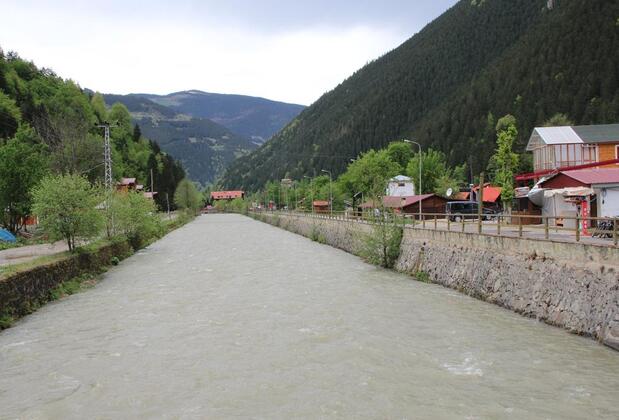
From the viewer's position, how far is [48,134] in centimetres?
8281

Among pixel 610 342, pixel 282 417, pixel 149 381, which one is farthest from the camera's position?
pixel 610 342

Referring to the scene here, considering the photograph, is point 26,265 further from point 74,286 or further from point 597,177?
point 597,177

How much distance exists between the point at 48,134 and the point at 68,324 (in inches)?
2796

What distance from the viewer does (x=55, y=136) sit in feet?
267

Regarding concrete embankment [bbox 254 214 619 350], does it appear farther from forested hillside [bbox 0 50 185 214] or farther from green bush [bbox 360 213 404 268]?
forested hillside [bbox 0 50 185 214]

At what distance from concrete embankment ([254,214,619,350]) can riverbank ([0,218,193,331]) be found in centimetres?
1974

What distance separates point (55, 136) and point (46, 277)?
61964 mm

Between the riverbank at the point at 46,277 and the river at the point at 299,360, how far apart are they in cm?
77

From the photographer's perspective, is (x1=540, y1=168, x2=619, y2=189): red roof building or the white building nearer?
(x1=540, y1=168, x2=619, y2=189): red roof building

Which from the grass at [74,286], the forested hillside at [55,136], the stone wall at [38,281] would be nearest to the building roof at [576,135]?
the stone wall at [38,281]

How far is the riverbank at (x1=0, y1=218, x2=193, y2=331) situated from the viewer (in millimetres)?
21891

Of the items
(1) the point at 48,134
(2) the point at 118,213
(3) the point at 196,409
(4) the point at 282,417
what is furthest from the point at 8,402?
(1) the point at 48,134

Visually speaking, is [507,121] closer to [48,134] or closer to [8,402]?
[48,134]

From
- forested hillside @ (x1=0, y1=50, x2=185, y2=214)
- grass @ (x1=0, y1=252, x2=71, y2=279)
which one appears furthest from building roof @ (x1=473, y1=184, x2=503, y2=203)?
grass @ (x1=0, y1=252, x2=71, y2=279)
